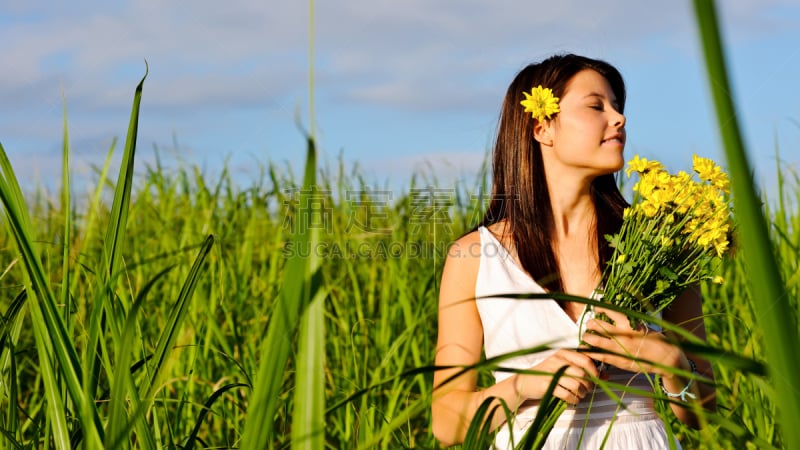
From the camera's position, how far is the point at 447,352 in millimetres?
1849

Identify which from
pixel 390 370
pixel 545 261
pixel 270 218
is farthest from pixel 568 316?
pixel 270 218

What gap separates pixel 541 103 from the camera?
6.19 feet

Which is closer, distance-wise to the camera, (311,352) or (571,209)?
(311,352)

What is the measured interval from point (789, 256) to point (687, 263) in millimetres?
1980

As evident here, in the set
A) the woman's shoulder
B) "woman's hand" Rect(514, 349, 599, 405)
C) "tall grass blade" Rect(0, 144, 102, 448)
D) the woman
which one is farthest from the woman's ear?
"tall grass blade" Rect(0, 144, 102, 448)

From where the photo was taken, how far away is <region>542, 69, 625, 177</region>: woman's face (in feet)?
5.85

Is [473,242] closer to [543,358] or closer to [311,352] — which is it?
[543,358]

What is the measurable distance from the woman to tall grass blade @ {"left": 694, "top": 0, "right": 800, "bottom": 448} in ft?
3.99

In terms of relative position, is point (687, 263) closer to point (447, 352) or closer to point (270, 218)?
point (447, 352)

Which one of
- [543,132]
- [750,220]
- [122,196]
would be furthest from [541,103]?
[750,220]

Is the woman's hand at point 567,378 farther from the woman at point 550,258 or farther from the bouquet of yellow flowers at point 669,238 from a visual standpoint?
the bouquet of yellow flowers at point 669,238

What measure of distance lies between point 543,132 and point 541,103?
0.31 feet

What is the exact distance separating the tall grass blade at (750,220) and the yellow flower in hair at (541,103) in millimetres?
1492

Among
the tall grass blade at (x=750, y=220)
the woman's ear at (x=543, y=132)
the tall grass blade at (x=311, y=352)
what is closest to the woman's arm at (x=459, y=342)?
the woman's ear at (x=543, y=132)
